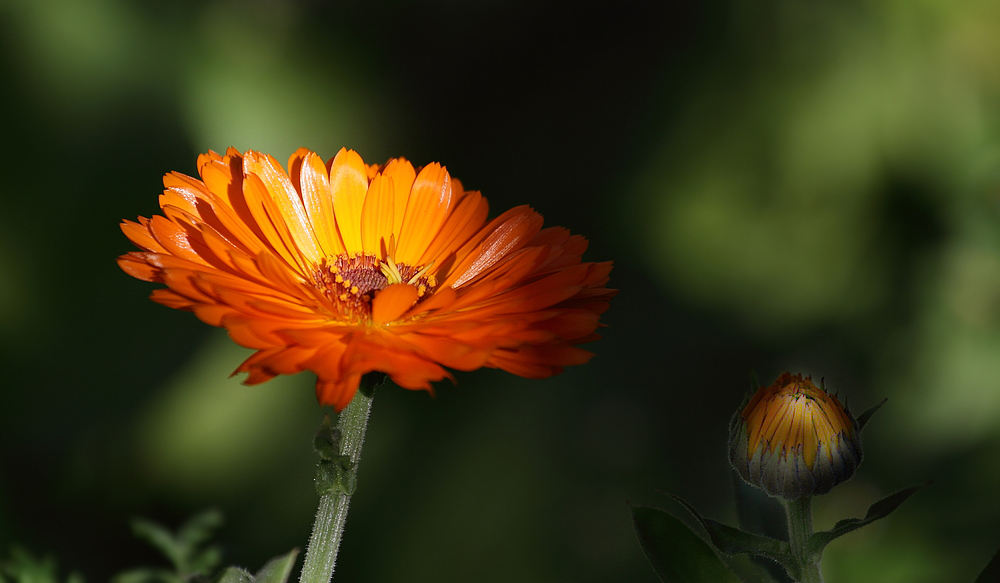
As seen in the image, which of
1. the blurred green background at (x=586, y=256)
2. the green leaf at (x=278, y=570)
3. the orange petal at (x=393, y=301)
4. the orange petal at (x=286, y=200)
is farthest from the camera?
the blurred green background at (x=586, y=256)

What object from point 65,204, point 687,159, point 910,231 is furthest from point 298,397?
point 910,231

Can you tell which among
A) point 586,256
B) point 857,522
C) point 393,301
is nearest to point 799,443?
point 857,522

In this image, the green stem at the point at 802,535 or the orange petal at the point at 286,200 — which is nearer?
the green stem at the point at 802,535

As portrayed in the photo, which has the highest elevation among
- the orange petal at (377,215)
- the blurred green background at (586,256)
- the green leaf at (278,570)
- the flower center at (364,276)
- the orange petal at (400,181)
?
the blurred green background at (586,256)

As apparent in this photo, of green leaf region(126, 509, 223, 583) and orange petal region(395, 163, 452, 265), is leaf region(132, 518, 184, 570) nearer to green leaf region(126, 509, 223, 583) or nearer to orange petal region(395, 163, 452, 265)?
green leaf region(126, 509, 223, 583)

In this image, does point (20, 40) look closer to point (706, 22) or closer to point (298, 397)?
point (298, 397)

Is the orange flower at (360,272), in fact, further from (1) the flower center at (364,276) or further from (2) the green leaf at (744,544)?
(2) the green leaf at (744,544)

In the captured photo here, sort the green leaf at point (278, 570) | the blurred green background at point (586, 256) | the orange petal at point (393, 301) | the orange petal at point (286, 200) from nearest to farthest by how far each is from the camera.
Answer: the green leaf at point (278, 570), the orange petal at point (393, 301), the orange petal at point (286, 200), the blurred green background at point (586, 256)

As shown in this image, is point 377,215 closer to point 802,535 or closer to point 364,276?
point 364,276

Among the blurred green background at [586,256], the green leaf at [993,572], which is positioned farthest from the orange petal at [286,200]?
the blurred green background at [586,256]
